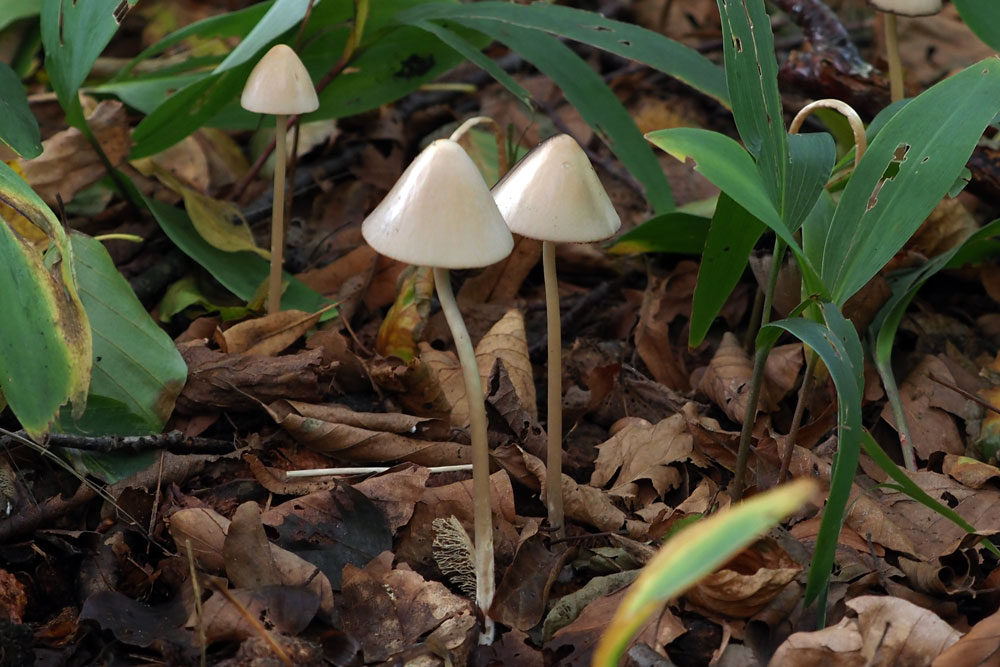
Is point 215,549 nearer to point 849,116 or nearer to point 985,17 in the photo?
point 849,116

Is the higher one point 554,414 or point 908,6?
point 908,6

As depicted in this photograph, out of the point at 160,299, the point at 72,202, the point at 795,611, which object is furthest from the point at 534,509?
the point at 72,202

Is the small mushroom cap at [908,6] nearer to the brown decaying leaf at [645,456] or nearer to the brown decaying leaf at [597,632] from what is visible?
the brown decaying leaf at [645,456]

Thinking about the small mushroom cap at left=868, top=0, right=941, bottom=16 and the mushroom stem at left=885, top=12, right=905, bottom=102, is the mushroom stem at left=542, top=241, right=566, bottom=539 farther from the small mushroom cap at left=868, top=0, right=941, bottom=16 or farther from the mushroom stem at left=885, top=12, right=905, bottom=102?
the mushroom stem at left=885, top=12, right=905, bottom=102

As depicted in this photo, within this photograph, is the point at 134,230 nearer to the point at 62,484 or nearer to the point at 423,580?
the point at 62,484

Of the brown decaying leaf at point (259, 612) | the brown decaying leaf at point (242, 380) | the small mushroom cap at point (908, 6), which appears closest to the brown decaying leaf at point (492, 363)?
the brown decaying leaf at point (242, 380)

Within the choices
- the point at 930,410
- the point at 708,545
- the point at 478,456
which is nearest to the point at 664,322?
the point at 930,410
